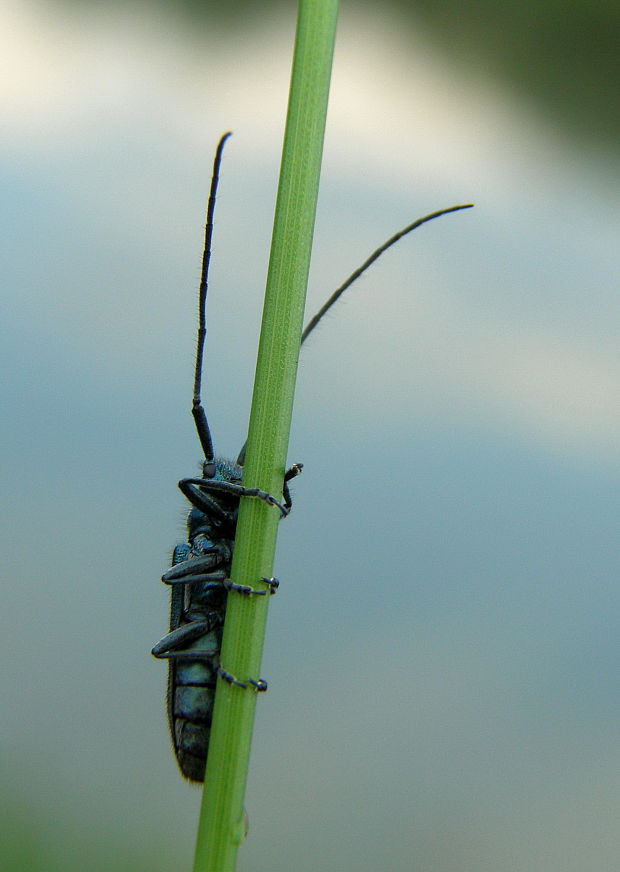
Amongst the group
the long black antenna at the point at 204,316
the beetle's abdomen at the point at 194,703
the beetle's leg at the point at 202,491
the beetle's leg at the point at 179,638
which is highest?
the long black antenna at the point at 204,316

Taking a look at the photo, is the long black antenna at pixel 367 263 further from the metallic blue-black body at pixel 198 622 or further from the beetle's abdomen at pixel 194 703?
the beetle's abdomen at pixel 194 703

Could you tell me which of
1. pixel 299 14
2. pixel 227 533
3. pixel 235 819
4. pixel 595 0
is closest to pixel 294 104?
pixel 299 14

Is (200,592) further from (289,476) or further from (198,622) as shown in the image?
(289,476)

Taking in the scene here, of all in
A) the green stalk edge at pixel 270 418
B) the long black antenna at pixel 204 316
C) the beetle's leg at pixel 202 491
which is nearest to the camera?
the green stalk edge at pixel 270 418

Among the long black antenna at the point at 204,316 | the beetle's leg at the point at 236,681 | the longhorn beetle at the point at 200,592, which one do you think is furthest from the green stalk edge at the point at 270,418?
the longhorn beetle at the point at 200,592

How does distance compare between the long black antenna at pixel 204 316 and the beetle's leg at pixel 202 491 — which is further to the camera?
the beetle's leg at pixel 202 491

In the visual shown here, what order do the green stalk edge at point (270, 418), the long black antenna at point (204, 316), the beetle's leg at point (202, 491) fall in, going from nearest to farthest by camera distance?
the green stalk edge at point (270, 418), the long black antenna at point (204, 316), the beetle's leg at point (202, 491)

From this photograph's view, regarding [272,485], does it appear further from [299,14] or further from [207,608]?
[207,608]

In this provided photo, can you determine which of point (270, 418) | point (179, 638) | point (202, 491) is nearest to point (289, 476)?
point (202, 491)
